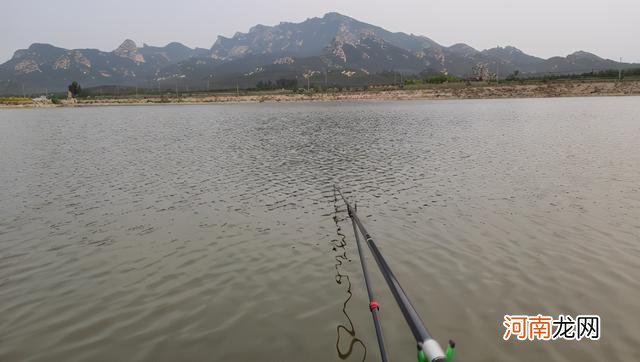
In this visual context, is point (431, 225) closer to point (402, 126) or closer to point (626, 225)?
point (626, 225)

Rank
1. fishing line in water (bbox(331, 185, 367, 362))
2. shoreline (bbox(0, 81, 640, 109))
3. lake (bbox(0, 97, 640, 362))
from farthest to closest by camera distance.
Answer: shoreline (bbox(0, 81, 640, 109)) → lake (bbox(0, 97, 640, 362)) → fishing line in water (bbox(331, 185, 367, 362))

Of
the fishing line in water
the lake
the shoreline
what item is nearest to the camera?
the fishing line in water

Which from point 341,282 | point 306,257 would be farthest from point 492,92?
point 341,282

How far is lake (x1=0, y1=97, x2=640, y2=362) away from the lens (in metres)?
9.88

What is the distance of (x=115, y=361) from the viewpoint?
9.22m

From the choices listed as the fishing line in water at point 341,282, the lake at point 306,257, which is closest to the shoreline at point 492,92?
the lake at point 306,257

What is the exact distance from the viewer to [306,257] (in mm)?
15117

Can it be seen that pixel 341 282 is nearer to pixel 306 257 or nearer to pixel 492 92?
pixel 306 257

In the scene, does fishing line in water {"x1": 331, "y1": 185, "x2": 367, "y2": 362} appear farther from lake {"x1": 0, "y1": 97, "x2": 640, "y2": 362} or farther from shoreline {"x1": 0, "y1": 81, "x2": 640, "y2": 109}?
shoreline {"x1": 0, "y1": 81, "x2": 640, "y2": 109}

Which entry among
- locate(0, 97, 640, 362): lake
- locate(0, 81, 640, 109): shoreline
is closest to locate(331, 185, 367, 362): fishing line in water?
locate(0, 97, 640, 362): lake

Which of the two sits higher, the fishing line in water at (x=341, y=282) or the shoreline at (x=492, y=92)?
the shoreline at (x=492, y=92)

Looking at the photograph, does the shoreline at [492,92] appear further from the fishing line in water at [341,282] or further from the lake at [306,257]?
the fishing line in water at [341,282]

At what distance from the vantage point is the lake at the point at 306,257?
988 centimetres

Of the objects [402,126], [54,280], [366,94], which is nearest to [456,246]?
[54,280]
